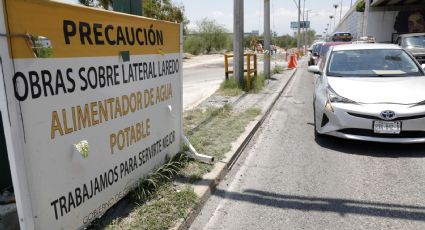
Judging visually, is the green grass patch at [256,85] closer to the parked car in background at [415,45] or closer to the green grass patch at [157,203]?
the parked car in background at [415,45]

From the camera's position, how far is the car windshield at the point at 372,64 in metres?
6.39

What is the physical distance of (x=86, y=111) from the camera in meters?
2.95

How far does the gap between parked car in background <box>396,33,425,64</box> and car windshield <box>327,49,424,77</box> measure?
9.61 metres

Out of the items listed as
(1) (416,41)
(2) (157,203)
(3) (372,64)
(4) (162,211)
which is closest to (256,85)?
(3) (372,64)

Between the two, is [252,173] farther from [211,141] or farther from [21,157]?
[21,157]

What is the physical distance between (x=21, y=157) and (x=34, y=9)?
936mm

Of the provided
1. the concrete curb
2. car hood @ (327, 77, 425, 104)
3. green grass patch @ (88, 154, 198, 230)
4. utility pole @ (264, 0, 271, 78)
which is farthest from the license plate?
utility pole @ (264, 0, 271, 78)

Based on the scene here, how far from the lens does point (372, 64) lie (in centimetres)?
669

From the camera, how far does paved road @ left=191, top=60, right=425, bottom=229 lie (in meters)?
3.56

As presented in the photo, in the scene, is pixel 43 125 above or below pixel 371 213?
above

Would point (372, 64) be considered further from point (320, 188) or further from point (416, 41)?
point (416, 41)

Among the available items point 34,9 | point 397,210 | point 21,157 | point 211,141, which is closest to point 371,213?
point 397,210

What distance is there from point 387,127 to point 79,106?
4.11 meters

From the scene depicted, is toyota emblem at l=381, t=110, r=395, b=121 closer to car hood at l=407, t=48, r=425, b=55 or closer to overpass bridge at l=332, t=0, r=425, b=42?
car hood at l=407, t=48, r=425, b=55
